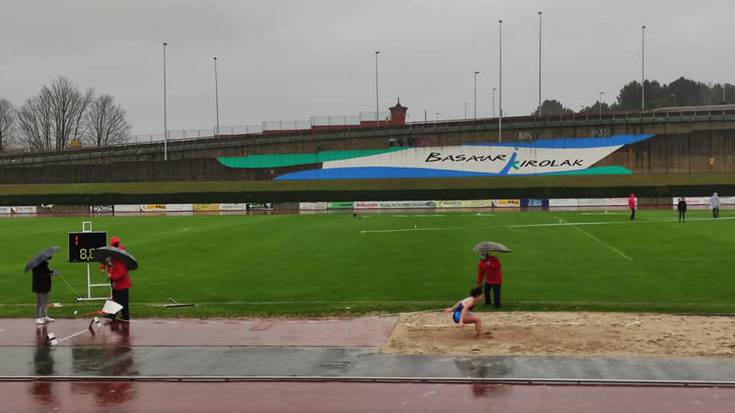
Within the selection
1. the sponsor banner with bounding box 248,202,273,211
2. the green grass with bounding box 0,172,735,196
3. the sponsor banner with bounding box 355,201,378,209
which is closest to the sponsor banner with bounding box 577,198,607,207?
the green grass with bounding box 0,172,735,196

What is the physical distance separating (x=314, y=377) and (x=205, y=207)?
5615 cm

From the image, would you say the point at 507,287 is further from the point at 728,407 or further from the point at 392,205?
the point at 392,205

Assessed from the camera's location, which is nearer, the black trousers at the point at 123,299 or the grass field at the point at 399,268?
the black trousers at the point at 123,299

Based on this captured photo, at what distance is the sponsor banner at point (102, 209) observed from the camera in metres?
64.1

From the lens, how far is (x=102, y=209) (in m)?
64.8

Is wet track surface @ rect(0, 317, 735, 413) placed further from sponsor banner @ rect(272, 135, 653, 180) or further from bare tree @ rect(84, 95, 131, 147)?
bare tree @ rect(84, 95, 131, 147)

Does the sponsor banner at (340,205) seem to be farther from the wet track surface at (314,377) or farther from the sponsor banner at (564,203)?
the wet track surface at (314,377)

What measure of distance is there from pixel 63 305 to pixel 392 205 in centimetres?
4631

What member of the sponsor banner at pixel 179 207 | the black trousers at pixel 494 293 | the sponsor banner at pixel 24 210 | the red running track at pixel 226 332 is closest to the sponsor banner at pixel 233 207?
the sponsor banner at pixel 179 207

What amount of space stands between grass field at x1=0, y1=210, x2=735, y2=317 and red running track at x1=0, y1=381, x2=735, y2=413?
585 centimetres

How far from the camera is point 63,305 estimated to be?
1758 centimetres

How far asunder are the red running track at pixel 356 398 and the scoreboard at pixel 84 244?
6.98m

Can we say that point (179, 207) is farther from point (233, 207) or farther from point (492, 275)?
point (492, 275)

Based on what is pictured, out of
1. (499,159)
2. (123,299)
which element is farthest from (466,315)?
(499,159)
